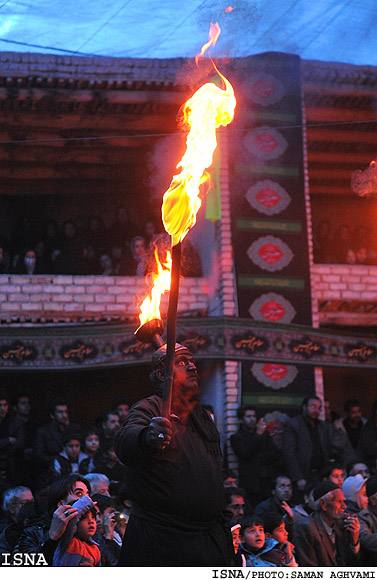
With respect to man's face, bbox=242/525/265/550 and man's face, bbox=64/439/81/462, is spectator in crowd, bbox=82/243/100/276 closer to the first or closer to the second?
man's face, bbox=64/439/81/462

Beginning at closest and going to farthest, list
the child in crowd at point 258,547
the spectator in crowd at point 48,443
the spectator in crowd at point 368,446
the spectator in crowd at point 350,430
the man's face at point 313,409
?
the child in crowd at point 258,547 → the spectator in crowd at point 48,443 → the man's face at point 313,409 → the spectator in crowd at point 350,430 → the spectator in crowd at point 368,446

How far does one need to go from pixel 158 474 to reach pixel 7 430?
5402 mm

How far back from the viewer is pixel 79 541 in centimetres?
549

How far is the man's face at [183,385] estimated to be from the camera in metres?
4.64

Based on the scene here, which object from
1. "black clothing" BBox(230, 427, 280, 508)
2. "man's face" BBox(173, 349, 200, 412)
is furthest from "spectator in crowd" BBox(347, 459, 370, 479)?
"man's face" BBox(173, 349, 200, 412)

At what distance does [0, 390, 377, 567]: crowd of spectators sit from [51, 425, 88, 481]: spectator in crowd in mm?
12

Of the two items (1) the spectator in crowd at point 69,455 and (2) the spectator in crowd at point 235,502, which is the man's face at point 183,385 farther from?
(1) the spectator in crowd at point 69,455

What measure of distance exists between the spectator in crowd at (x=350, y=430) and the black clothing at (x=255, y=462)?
0.82m

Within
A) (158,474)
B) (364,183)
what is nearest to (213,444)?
(158,474)

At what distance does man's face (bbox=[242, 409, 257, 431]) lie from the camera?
10469 millimetres

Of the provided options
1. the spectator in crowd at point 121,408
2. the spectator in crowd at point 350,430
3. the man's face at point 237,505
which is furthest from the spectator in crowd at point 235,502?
the spectator in crowd at point 350,430

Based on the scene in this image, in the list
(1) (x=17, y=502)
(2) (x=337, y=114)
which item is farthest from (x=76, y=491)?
(2) (x=337, y=114)

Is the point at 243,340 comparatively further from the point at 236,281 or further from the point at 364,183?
the point at 364,183
